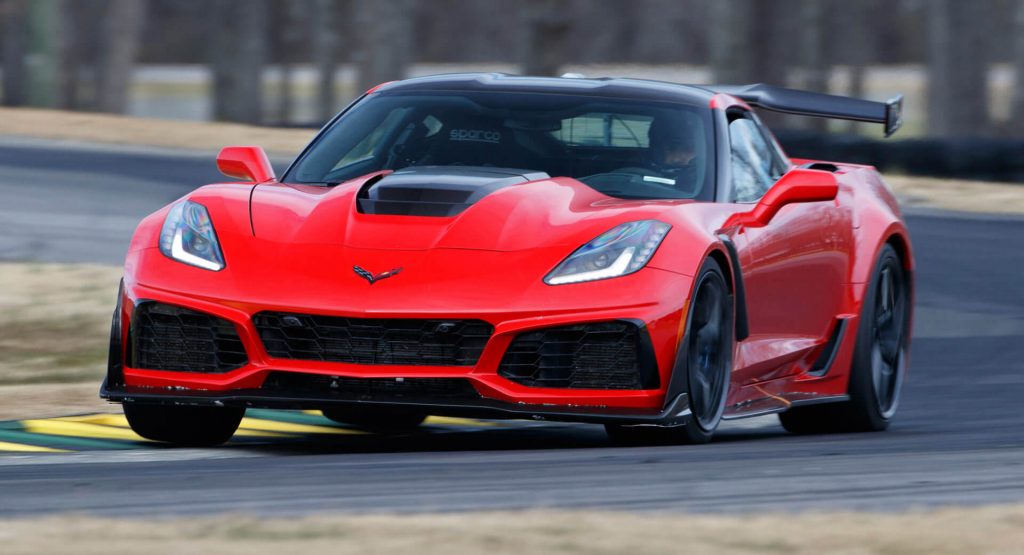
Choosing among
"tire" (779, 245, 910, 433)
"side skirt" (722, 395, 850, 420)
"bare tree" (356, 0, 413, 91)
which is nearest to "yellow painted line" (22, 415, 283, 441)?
"side skirt" (722, 395, 850, 420)

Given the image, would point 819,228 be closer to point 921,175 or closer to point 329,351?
point 329,351

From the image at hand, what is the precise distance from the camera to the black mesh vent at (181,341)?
20.0 ft

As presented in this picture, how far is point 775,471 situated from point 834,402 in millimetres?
2433

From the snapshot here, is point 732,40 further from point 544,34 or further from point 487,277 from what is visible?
point 487,277

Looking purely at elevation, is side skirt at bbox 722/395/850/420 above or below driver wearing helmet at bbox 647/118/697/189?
below

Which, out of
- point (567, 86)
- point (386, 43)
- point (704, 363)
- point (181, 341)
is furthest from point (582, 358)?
point (386, 43)

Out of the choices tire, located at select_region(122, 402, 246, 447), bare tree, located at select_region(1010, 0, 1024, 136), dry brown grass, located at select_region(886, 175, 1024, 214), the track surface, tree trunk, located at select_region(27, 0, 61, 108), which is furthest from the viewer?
tree trunk, located at select_region(27, 0, 61, 108)

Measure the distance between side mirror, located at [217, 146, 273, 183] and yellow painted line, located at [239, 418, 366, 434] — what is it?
958 millimetres

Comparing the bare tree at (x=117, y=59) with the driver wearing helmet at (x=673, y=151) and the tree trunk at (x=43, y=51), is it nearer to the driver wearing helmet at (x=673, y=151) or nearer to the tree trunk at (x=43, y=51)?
the tree trunk at (x=43, y=51)

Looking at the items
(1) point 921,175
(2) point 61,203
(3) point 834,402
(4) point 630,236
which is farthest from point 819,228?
(1) point 921,175

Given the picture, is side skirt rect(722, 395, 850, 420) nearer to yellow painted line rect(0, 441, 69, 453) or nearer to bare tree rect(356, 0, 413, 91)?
yellow painted line rect(0, 441, 69, 453)

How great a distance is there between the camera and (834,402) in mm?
7773

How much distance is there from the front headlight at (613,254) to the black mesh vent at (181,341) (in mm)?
1024

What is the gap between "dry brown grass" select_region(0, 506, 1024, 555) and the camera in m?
3.88
